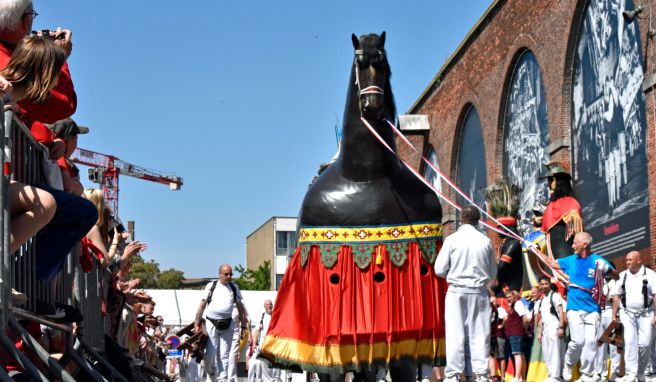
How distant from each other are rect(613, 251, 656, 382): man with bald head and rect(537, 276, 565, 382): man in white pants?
0.74 meters

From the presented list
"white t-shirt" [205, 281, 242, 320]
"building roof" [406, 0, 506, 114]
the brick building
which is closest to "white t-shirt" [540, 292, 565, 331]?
"white t-shirt" [205, 281, 242, 320]

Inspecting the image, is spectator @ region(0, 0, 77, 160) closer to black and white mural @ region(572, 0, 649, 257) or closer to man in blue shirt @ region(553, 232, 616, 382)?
man in blue shirt @ region(553, 232, 616, 382)

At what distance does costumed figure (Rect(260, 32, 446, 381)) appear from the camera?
9.42 meters

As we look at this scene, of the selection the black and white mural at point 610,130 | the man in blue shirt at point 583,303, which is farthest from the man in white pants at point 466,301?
the black and white mural at point 610,130

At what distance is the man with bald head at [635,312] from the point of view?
555 inches

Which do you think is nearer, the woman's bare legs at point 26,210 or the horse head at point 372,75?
the woman's bare legs at point 26,210

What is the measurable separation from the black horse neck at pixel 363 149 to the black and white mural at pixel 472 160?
2797 centimetres

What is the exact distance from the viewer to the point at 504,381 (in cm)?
2017

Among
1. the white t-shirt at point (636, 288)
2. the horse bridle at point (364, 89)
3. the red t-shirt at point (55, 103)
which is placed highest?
the horse bridle at point (364, 89)

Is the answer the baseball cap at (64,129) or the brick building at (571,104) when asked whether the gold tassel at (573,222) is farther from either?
the brick building at (571,104)

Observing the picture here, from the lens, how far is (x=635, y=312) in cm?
1446

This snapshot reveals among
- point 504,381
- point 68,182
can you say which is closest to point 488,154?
point 504,381

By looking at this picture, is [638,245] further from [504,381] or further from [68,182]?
[68,182]

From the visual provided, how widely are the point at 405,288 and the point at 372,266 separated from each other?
35 centimetres
